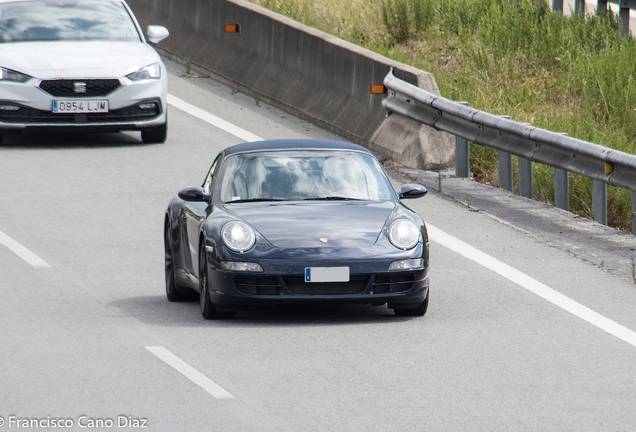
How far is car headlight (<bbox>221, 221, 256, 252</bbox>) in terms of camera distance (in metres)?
9.24

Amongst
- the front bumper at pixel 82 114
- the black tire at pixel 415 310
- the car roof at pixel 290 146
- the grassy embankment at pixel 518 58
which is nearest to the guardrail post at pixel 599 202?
the grassy embankment at pixel 518 58

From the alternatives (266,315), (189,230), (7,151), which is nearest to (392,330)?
(266,315)

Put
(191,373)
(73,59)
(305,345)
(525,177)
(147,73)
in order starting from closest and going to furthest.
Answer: (191,373)
(305,345)
(525,177)
(73,59)
(147,73)

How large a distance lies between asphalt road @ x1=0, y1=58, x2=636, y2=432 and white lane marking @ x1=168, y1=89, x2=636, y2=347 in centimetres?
3

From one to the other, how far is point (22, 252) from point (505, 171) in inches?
214

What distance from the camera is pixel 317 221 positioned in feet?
30.9

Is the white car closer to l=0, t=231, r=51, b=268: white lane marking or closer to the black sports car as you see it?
l=0, t=231, r=51, b=268: white lane marking

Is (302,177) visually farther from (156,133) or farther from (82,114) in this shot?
(156,133)

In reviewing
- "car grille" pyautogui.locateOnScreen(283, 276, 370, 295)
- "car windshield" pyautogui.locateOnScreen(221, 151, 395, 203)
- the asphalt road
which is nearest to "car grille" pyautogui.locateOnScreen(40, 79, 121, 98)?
the asphalt road

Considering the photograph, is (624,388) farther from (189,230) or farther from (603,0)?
(603,0)

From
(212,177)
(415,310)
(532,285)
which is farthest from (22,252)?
(532,285)

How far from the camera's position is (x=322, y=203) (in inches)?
387

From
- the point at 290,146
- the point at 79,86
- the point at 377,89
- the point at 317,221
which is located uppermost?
the point at 290,146

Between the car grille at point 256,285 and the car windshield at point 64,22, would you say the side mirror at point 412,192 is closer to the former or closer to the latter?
the car grille at point 256,285
